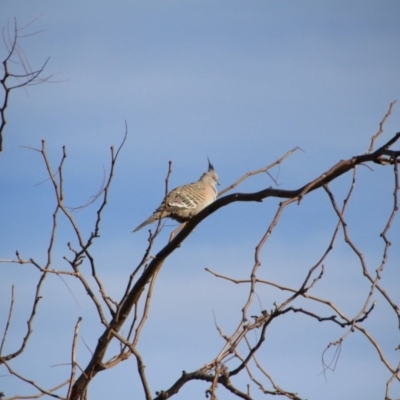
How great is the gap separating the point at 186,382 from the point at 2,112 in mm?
1471

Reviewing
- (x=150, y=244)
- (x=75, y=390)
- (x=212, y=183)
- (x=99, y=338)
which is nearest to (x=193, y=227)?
(x=150, y=244)

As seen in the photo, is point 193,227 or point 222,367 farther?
point 193,227

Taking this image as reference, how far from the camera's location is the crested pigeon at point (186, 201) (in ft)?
27.1

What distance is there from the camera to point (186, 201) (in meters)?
8.77

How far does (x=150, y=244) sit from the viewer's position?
3758mm

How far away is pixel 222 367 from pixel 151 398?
37cm

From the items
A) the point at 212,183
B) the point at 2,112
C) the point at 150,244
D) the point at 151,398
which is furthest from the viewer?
the point at 212,183

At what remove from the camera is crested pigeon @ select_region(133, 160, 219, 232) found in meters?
8.26

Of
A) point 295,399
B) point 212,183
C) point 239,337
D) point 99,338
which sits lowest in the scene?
point 295,399

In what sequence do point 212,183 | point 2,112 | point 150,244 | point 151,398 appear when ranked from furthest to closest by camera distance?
point 212,183, point 150,244, point 151,398, point 2,112

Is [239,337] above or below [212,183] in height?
below

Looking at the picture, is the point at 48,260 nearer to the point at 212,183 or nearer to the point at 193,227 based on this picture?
the point at 193,227

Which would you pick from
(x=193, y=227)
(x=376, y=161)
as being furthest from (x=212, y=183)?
(x=376, y=161)

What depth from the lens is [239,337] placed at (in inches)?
132
